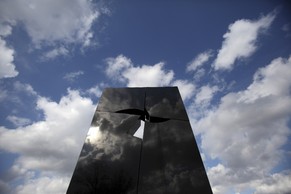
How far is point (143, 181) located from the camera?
24.4 ft

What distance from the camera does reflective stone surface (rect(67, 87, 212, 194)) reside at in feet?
24.3

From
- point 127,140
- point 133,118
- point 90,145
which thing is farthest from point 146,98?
point 90,145

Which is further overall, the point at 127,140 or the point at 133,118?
the point at 133,118

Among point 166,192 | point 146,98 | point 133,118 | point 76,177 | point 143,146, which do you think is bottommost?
point 166,192

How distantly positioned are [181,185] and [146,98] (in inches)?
142

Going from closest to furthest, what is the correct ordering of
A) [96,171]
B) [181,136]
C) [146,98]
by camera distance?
[96,171] → [181,136] → [146,98]

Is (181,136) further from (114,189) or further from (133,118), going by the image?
(114,189)

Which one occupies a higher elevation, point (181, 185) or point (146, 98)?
point (146, 98)

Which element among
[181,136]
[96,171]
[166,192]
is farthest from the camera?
[181,136]

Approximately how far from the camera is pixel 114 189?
7387mm

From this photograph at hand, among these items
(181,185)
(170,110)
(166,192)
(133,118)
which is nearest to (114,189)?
(166,192)

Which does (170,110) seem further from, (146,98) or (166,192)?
(166,192)

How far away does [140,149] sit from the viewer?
816 centimetres

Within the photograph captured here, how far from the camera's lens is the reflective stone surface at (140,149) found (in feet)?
24.3
